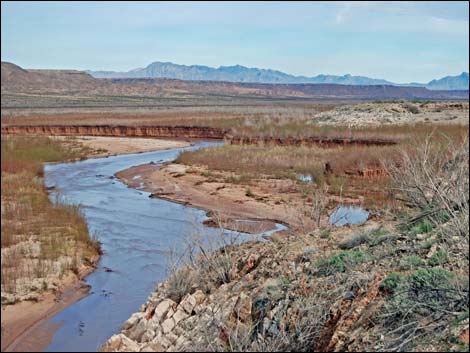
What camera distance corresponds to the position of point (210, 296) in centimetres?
999

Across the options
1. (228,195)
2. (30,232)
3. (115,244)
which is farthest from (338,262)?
(228,195)

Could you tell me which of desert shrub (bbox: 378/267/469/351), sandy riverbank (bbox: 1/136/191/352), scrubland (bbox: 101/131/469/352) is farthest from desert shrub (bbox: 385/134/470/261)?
sandy riverbank (bbox: 1/136/191/352)

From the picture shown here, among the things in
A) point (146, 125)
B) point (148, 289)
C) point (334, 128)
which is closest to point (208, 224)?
point (148, 289)

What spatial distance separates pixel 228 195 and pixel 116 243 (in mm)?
8303

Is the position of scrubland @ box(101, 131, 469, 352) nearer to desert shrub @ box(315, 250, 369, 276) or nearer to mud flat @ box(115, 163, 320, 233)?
desert shrub @ box(315, 250, 369, 276)

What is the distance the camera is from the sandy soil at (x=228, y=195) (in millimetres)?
19820

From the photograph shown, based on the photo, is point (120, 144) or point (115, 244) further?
point (120, 144)

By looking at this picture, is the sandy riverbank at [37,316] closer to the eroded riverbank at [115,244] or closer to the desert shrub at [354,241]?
the eroded riverbank at [115,244]

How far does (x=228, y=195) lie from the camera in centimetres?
2436

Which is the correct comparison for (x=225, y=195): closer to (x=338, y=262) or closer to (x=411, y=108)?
(x=338, y=262)

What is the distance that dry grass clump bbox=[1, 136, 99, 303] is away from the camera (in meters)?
6.04

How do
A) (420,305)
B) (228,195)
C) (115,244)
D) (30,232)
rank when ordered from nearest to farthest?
(420,305) → (30,232) → (115,244) → (228,195)

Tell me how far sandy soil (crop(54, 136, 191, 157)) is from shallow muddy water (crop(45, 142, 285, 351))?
9111 millimetres

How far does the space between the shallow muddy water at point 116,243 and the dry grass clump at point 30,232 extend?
0.72m
